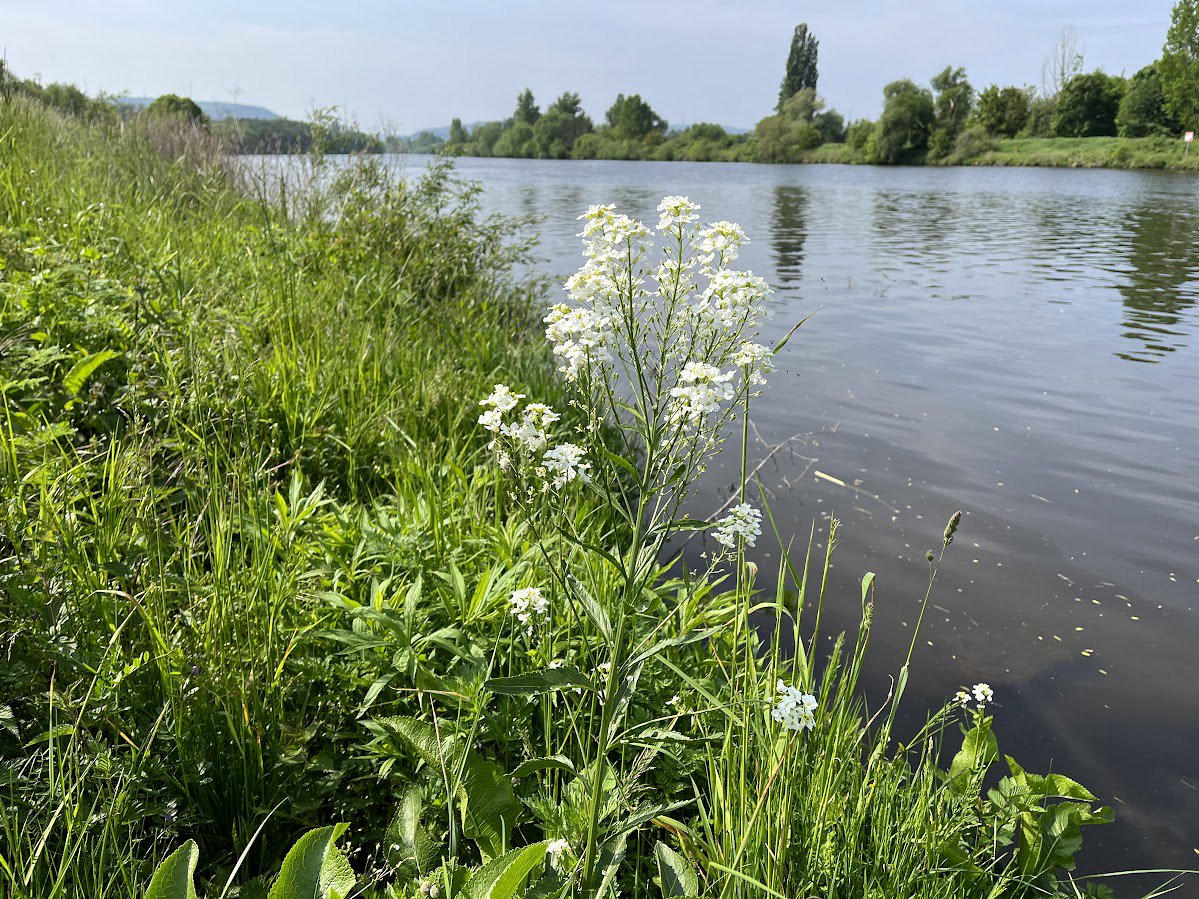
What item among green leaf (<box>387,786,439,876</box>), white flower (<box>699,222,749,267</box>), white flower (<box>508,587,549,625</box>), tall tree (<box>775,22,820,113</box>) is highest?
tall tree (<box>775,22,820,113</box>)

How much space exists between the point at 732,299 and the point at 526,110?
11654cm

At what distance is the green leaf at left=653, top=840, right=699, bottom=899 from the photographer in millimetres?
1860

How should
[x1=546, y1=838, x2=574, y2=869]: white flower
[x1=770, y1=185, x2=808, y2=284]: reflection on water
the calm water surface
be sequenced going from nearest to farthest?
[x1=546, y1=838, x2=574, y2=869]: white flower, the calm water surface, [x1=770, y1=185, x2=808, y2=284]: reflection on water

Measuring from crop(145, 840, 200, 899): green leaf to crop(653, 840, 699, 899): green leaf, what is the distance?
3.49 feet

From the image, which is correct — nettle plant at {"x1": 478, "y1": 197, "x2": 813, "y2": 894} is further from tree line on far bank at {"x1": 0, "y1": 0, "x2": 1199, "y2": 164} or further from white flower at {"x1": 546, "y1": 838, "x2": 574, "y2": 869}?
tree line on far bank at {"x1": 0, "y1": 0, "x2": 1199, "y2": 164}

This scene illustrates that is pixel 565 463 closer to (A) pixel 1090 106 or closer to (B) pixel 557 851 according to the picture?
(B) pixel 557 851

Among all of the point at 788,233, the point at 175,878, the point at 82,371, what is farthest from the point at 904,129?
the point at 175,878

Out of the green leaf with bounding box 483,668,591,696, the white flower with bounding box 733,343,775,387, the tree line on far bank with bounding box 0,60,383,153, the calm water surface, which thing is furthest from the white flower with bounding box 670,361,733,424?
the tree line on far bank with bounding box 0,60,383,153

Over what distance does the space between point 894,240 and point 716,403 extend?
20.3 m

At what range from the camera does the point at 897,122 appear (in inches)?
2813

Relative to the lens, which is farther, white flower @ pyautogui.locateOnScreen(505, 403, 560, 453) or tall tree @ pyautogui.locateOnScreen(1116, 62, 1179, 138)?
tall tree @ pyautogui.locateOnScreen(1116, 62, 1179, 138)

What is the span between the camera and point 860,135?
3078 inches

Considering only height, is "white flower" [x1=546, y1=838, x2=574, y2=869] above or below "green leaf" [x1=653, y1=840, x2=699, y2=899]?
above

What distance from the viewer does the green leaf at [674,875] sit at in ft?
6.10
